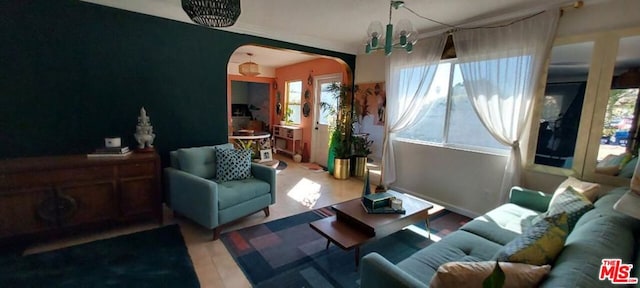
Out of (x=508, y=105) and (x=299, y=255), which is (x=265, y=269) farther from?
(x=508, y=105)

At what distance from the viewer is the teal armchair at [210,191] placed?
246cm

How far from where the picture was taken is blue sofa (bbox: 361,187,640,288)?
0.97 metres

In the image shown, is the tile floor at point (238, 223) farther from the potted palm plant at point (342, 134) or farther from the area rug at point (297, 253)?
the potted palm plant at point (342, 134)

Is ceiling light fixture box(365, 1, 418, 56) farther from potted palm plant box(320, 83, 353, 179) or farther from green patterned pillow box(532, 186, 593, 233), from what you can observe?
potted palm plant box(320, 83, 353, 179)

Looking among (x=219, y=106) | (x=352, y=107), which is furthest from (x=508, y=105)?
(x=219, y=106)

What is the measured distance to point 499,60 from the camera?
291cm

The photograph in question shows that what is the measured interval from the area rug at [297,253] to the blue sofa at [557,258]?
0.62m

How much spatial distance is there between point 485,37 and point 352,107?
233cm

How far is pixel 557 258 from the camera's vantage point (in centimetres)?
111

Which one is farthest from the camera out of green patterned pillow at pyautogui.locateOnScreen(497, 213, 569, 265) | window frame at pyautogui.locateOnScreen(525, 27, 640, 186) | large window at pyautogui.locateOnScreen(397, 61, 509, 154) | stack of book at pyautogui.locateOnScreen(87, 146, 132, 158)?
large window at pyautogui.locateOnScreen(397, 61, 509, 154)

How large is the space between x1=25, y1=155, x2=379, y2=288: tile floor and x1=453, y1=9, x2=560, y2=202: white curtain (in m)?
1.98

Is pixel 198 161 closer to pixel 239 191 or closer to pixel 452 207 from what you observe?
pixel 239 191

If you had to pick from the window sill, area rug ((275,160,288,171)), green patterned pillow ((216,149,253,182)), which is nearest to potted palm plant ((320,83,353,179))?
the window sill

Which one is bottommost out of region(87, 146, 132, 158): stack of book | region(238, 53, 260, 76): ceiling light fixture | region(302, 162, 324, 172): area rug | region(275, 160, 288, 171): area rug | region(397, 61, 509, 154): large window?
region(275, 160, 288, 171): area rug
